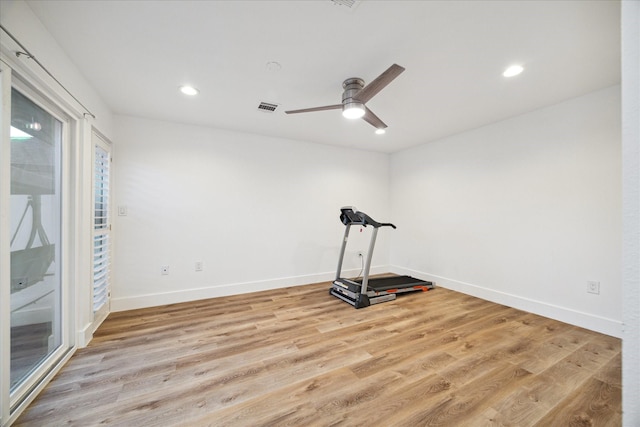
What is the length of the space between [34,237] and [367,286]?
3379 millimetres

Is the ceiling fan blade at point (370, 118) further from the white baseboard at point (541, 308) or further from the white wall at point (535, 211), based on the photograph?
the white baseboard at point (541, 308)

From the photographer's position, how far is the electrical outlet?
2.52 m

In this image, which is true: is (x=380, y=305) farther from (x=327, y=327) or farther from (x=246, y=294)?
(x=246, y=294)

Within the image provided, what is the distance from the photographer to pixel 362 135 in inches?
153

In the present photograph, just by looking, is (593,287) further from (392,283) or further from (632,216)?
(632,216)

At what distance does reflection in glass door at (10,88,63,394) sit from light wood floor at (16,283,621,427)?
0.94ft

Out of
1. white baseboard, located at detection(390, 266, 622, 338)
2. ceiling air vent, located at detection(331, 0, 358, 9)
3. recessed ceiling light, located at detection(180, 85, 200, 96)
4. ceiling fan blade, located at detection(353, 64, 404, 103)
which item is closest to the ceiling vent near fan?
ceiling air vent, located at detection(331, 0, 358, 9)

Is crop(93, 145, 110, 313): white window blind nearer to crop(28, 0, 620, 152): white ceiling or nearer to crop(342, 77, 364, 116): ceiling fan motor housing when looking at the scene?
crop(28, 0, 620, 152): white ceiling

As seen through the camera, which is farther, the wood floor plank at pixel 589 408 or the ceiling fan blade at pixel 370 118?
the ceiling fan blade at pixel 370 118

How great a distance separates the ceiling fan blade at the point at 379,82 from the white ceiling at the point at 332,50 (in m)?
0.25

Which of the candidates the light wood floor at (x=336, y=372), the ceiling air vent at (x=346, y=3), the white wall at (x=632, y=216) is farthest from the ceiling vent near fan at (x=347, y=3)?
the light wood floor at (x=336, y=372)

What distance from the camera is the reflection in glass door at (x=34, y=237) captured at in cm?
157

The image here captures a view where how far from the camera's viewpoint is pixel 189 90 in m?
2.50

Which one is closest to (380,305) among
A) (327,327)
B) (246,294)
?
(327,327)
